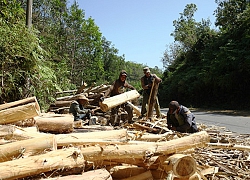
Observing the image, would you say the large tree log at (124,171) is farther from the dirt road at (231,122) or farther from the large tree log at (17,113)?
the dirt road at (231,122)

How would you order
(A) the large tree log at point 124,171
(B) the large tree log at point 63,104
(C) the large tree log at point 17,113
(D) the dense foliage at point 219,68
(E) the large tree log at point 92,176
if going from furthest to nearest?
(D) the dense foliage at point 219,68 → (B) the large tree log at point 63,104 → (C) the large tree log at point 17,113 → (A) the large tree log at point 124,171 → (E) the large tree log at point 92,176

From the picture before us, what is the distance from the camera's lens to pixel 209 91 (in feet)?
79.2

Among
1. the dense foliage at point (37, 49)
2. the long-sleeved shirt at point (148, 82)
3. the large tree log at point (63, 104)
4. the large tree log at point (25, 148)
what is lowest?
the large tree log at point (25, 148)

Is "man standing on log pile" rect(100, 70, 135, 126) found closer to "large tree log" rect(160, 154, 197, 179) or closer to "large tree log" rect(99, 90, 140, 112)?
"large tree log" rect(99, 90, 140, 112)

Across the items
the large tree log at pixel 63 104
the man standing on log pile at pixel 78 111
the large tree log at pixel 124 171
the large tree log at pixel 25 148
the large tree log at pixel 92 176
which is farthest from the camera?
the large tree log at pixel 63 104

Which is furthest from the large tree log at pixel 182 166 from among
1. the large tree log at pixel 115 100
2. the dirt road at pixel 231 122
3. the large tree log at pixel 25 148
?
the dirt road at pixel 231 122

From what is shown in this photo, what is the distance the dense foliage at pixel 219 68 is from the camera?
19883 mm

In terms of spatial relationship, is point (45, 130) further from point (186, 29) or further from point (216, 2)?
point (186, 29)

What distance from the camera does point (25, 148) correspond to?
2.87m

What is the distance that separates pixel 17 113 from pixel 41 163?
163cm

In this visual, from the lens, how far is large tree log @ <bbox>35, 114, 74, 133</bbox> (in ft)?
15.2

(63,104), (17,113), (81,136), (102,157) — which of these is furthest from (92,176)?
(63,104)

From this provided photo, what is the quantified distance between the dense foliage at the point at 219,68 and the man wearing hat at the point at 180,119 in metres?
14.6

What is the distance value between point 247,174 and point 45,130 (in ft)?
11.0
